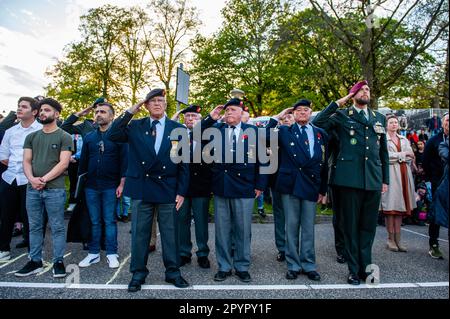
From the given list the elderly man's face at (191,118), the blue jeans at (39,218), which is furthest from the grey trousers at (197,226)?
the blue jeans at (39,218)

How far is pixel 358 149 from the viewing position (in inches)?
165

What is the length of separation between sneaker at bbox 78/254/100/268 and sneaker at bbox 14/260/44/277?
0.51 m

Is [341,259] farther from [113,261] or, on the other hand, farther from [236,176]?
[113,261]

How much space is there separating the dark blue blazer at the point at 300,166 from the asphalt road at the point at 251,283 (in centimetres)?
111

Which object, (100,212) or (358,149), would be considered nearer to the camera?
(358,149)

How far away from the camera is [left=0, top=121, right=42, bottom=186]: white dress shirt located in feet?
15.8

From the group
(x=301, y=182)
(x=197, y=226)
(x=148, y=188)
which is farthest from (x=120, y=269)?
(x=301, y=182)

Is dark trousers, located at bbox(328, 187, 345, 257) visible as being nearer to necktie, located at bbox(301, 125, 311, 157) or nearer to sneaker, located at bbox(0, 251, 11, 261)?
necktie, located at bbox(301, 125, 311, 157)

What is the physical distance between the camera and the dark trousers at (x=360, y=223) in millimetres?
4047

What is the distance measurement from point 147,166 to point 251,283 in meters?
1.90

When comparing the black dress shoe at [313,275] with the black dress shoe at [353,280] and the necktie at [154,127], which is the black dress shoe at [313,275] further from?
the necktie at [154,127]

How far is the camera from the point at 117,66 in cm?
2631

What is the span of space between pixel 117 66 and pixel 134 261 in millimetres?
25534
